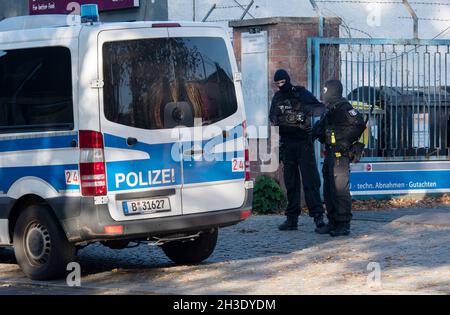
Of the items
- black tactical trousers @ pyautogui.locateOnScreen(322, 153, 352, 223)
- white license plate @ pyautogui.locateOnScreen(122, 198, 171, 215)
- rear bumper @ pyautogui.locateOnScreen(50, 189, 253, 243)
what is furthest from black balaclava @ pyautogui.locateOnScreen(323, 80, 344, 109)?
white license plate @ pyautogui.locateOnScreen(122, 198, 171, 215)

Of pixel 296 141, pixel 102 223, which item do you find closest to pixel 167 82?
pixel 102 223

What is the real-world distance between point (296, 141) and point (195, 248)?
2442mm

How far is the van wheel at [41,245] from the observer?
10.1 m

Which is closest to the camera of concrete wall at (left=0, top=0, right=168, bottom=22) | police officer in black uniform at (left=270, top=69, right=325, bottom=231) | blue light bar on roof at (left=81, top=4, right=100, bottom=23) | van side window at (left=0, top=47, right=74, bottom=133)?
van side window at (left=0, top=47, right=74, bottom=133)

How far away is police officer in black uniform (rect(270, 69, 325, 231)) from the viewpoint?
12.9 meters

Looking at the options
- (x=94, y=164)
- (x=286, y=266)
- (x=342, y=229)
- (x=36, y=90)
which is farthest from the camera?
(x=342, y=229)

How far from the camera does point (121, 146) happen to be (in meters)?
9.85

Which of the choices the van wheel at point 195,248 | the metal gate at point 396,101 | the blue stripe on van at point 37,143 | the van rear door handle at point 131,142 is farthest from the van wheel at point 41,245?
the metal gate at point 396,101

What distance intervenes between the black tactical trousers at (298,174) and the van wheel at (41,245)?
147 inches

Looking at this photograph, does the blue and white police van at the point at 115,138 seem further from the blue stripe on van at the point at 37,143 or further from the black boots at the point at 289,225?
the black boots at the point at 289,225

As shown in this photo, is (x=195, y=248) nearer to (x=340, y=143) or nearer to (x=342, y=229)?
(x=342, y=229)

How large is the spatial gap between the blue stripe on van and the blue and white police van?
13mm

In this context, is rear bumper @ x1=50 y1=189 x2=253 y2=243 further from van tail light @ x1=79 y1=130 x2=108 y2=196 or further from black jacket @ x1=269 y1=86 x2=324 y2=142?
black jacket @ x1=269 y1=86 x2=324 y2=142

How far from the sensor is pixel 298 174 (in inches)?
519
